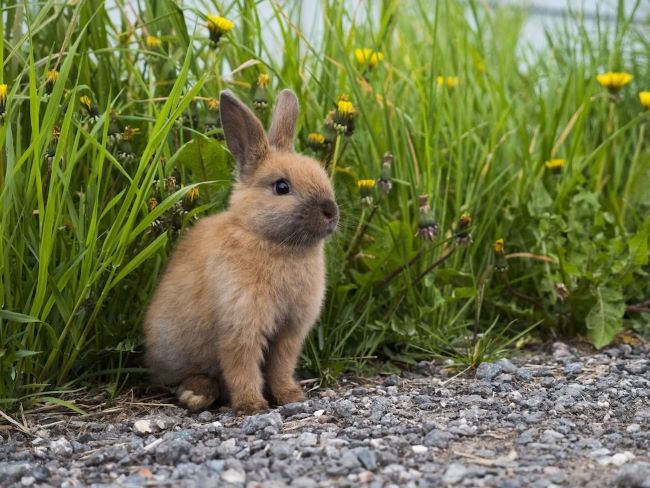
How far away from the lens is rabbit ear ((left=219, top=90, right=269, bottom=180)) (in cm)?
335

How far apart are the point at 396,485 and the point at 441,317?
5.53 ft

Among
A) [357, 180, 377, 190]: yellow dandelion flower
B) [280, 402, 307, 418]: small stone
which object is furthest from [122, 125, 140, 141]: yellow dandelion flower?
[280, 402, 307, 418]: small stone

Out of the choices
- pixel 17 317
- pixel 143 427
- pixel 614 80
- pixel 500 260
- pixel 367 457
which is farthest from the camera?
pixel 614 80

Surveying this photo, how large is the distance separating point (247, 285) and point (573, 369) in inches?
56.6

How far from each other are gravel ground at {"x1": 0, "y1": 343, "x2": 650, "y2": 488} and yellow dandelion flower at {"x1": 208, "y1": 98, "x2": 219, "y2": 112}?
1209mm

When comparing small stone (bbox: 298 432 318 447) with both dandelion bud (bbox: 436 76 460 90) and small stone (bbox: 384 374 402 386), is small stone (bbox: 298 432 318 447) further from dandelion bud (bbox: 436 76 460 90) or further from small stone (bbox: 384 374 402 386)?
dandelion bud (bbox: 436 76 460 90)

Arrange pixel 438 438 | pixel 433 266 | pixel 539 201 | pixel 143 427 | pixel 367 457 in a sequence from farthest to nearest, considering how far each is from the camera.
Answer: pixel 539 201, pixel 433 266, pixel 143 427, pixel 438 438, pixel 367 457

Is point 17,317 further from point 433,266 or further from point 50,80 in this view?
point 433,266

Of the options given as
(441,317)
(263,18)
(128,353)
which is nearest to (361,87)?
(263,18)

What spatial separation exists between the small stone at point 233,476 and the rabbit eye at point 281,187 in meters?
1.15

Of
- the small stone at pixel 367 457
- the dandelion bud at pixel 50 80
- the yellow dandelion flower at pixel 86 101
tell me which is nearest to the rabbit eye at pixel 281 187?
the yellow dandelion flower at pixel 86 101

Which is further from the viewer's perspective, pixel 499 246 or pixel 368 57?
pixel 368 57

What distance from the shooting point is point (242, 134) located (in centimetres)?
342

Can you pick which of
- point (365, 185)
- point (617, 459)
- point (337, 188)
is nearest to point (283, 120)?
point (365, 185)
